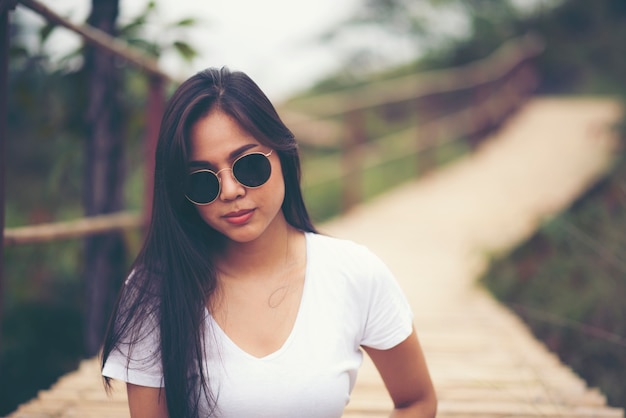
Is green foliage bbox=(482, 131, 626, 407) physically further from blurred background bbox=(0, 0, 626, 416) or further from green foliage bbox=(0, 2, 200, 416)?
green foliage bbox=(0, 2, 200, 416)

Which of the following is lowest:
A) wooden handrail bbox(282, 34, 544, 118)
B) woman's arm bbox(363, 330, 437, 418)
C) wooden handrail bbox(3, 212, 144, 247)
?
woman's arm bbox(363, 330, 437, 418)

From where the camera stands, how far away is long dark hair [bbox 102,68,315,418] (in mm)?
1466

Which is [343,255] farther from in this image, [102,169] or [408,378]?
[102,169]

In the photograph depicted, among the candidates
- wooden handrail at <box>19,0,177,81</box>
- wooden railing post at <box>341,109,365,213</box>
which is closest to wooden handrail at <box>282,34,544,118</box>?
wooden railing post at <box>341,109,365,213</box>

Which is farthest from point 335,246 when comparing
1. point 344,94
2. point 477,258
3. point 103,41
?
point 344,94

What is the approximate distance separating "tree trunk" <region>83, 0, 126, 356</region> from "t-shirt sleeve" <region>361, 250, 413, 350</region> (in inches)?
79.6

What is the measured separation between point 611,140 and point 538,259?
311cm

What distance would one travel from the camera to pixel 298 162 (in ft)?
5.37

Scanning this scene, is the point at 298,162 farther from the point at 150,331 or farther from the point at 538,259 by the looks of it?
the point at 538,259

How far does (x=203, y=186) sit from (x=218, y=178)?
4 cm

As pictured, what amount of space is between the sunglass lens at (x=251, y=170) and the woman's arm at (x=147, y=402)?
490 millimetres

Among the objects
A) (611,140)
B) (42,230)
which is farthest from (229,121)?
(611,140)

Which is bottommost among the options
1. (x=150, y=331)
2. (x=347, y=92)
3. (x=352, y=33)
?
(x=150, y=331)

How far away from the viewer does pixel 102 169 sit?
324 cm
